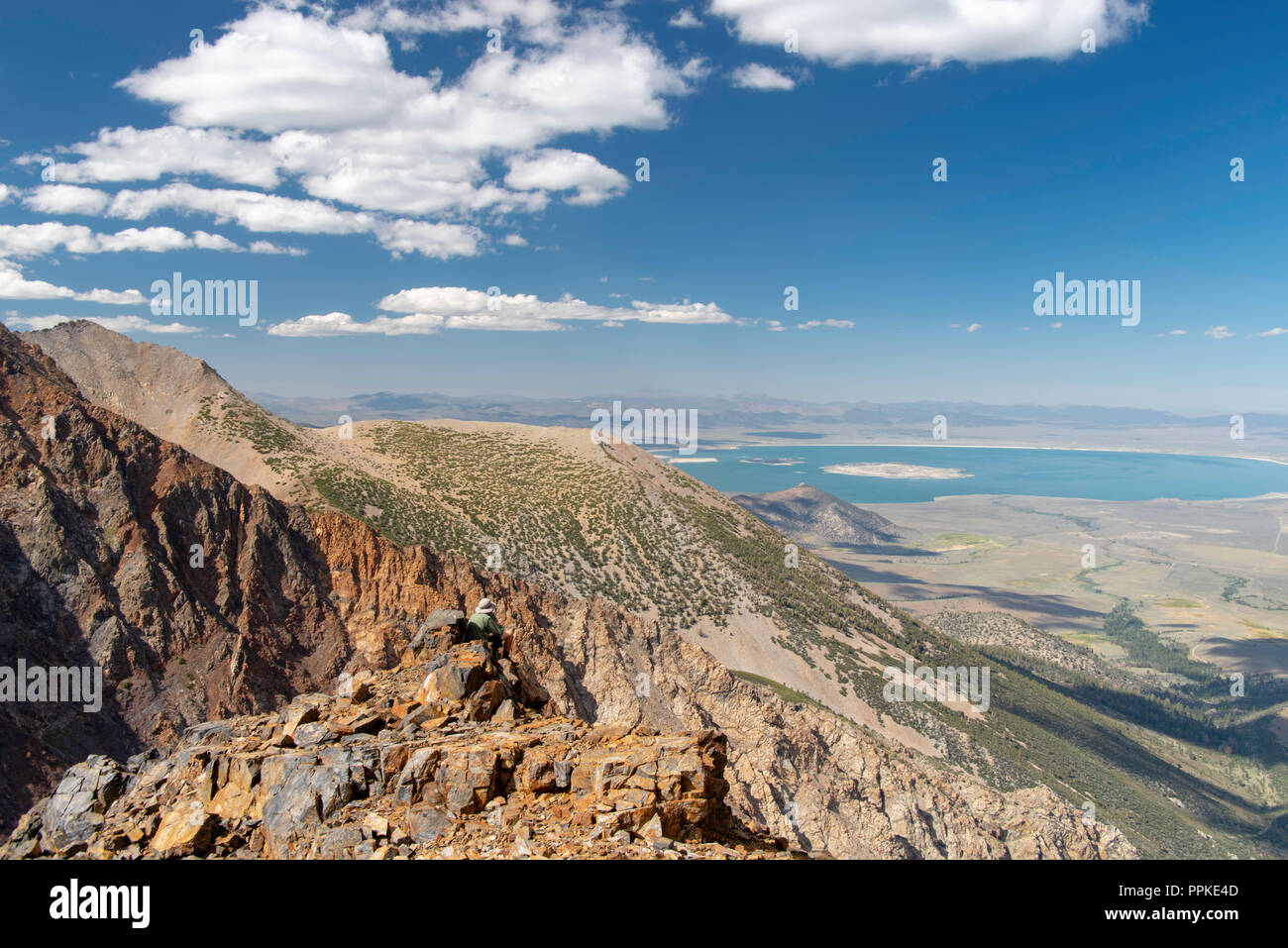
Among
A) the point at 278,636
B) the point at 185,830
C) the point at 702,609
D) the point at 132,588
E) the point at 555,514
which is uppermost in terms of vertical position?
the point at 185,830

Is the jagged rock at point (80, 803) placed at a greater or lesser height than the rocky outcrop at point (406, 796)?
lesser

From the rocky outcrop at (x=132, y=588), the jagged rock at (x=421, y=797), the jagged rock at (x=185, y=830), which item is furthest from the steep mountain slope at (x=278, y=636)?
the jagged rock at (x=185, y=830)

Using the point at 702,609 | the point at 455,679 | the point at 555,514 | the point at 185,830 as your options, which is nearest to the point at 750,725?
the point at 702,609

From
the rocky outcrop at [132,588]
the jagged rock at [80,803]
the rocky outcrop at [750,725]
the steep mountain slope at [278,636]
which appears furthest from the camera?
the rocky outcrop at [750,725]

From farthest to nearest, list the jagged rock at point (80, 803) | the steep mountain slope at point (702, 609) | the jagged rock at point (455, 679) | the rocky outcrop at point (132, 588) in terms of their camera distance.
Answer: the steep mountain slope at point (702, 609) → the rocky outcrop at point (132, 588) → the jagged rock at point (455, 679) → the jagged rock at point (80, 803)

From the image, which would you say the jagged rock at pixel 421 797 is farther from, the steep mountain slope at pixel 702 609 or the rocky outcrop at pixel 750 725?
the steep mountain slope at pixel 702 609

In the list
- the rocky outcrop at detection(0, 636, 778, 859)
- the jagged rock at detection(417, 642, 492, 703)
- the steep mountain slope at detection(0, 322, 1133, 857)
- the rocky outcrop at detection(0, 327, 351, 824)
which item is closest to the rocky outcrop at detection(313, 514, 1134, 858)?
the steep mountain slope at detection(0, 322, 1133, 857)

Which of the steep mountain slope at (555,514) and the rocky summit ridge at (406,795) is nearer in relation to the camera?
the rocky summit ridge at (406,795)

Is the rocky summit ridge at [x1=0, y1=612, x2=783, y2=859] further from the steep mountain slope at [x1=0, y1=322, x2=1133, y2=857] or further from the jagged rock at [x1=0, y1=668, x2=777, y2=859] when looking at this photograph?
the steep mountain slope at [x1=0, y1=322, x2=1133, y2=857]

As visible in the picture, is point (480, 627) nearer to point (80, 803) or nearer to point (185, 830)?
point (185, 830)
